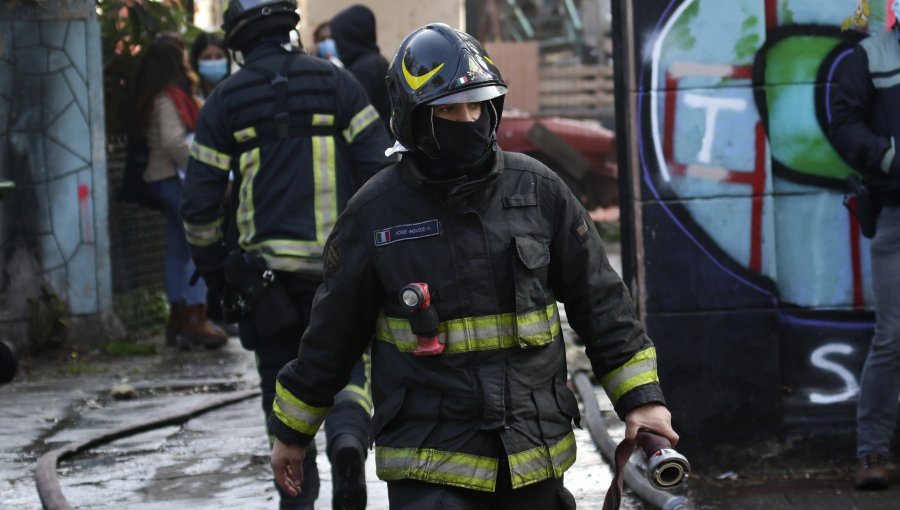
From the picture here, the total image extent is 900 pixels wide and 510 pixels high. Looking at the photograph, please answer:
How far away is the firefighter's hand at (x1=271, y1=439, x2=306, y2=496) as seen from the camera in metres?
3.97

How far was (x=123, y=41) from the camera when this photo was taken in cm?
1134

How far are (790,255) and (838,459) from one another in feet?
2.89

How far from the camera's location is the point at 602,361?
3789 millimetres

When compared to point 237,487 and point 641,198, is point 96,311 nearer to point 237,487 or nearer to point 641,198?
point 237,487

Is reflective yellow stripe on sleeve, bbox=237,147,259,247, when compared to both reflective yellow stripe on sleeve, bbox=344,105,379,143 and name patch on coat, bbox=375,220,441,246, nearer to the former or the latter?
reflective yellow stripe on sleeve, bbox=344,105,379,143

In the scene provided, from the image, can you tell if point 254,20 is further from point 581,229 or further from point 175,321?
point 175,321

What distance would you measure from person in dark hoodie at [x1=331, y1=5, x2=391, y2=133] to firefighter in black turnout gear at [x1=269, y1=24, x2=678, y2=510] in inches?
197

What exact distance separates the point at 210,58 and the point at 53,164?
52.9 inches

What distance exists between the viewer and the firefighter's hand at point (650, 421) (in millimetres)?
3621

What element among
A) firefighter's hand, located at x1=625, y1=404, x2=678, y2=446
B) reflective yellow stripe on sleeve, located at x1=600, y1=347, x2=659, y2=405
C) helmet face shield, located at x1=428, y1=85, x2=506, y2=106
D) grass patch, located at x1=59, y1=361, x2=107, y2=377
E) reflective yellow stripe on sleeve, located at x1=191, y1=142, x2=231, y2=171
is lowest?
grass patch, located at x1=59, y1=361, x2=107, y2=377

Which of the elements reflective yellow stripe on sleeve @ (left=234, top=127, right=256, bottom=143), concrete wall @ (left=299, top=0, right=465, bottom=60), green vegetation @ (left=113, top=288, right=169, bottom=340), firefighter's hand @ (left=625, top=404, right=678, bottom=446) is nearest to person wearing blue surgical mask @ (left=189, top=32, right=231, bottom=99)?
green vegetation @ (left=113, top=288, right=169, bottom=340)

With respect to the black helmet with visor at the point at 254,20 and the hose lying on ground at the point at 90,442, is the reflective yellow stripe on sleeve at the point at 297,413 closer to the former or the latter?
the black helmet with visor at the point at 254,20

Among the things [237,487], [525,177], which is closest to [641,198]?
[237,487]

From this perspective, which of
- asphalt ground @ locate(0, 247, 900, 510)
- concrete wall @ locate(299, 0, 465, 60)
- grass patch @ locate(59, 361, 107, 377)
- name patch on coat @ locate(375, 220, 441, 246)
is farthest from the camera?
concrete wall @ locate(299, 0, 465, 60)
